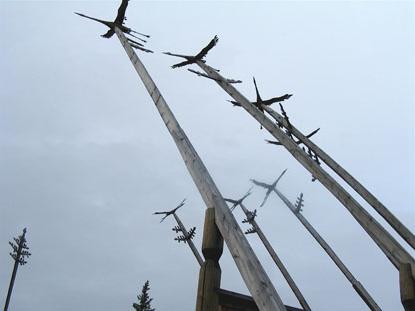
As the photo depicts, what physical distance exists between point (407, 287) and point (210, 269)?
1823mm

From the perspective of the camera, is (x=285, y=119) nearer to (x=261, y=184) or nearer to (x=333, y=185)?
(x=333, y=185)

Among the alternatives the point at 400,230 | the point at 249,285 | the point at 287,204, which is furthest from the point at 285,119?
the point at 287,204

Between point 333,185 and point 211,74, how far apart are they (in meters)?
3.81

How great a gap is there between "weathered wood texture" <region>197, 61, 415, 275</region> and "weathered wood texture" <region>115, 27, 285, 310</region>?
6.88 ft

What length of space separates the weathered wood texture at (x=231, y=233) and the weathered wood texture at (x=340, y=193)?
2.10 metres

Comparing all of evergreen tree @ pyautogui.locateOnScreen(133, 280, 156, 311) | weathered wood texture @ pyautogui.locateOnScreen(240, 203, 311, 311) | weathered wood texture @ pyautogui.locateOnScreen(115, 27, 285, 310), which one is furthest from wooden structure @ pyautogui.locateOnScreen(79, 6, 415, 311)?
evergreen tree @ pyautogui.locateOnScreen(133, 280, 156, 311)

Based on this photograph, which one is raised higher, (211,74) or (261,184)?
(261,184)

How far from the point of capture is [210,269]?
279 cm

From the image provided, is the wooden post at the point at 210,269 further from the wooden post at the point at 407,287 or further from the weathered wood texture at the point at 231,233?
the wooden post at the point at 407,287

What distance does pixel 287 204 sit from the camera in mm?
15430

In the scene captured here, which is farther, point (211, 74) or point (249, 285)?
point (211, 74)

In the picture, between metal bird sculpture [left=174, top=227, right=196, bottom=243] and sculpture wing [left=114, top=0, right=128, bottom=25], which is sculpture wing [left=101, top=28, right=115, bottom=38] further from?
metal bird sculpture [left=174, top=227, right=196, bottom=243]

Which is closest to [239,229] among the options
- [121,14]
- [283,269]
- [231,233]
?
[231,233]

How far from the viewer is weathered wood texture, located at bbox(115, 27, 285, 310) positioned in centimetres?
221
